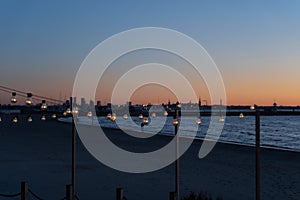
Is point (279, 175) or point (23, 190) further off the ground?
point (23, 190)

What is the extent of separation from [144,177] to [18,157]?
10.1 meters

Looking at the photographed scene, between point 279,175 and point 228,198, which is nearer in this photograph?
point 228,198

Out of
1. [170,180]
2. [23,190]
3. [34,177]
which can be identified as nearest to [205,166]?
[170,180]

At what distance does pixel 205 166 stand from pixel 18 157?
38.5ft

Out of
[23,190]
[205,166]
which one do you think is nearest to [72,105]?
[23,190]

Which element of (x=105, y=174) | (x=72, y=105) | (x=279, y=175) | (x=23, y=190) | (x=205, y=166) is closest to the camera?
(x=23, y=190)

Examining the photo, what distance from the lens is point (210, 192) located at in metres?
15.9

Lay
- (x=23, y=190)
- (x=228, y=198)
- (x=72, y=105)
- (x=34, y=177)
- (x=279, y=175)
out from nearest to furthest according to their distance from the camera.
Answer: (x=23, y=190) → (x=72, y=105) → (x=228, y=198) → (x=34, y=177) → (x=279, y=175)

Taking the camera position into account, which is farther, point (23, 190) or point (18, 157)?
point (18, 157)

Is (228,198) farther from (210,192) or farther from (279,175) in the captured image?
(279,175)

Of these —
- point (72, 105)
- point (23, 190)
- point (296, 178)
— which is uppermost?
point (72, 105)

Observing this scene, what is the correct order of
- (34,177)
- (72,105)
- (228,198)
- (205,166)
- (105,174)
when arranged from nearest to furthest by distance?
(72,105) → (228,198) → (34,177) → (105,174) → (205,166)

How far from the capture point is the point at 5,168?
19.8 m

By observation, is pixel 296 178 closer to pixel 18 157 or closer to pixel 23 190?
pixel 23 190
